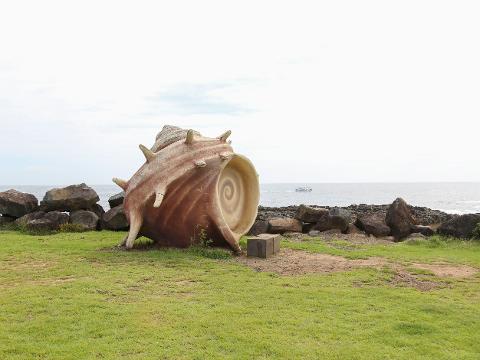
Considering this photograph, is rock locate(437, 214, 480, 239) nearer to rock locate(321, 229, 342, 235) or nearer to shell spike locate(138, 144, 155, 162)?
rock locate(321, 229, 342, 235)

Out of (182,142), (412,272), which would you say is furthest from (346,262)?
(182,142)

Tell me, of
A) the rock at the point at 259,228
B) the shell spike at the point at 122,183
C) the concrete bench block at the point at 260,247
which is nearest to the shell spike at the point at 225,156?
the concrete bench block at the point at 260,247

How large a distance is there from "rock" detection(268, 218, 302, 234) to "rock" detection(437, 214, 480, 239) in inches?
189

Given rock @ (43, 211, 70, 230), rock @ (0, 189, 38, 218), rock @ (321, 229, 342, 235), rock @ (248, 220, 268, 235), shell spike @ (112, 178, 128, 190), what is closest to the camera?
shell spike @ (112, 178, 128, 190)

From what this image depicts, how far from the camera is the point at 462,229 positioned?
15.6 meters

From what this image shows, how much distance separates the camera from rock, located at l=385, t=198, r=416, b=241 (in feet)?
56.5

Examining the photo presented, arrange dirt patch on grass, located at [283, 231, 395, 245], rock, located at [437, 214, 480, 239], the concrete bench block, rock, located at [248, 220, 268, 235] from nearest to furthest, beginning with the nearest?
the concrete bench block < rock, located at [437, 214, 480, 239] < dirt patch on grass, located at [283, 231, 395, 245] < rock, located at [248, 220, 268, 235]

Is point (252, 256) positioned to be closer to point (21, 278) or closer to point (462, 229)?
point (21, 278)

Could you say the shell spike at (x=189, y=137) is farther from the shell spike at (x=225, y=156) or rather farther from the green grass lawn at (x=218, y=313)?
the green grass lawn at (x=218, y=313)

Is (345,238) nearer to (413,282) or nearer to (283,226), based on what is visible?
(283,226)

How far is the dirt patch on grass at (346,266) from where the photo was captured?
971 cm

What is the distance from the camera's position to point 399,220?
57.4 ft

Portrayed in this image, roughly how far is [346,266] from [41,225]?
36.8 ft

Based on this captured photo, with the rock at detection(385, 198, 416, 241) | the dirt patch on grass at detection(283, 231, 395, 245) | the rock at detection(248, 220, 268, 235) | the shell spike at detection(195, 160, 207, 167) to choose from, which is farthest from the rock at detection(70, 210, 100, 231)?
the rock at detection(385, 198, 416, 241)
